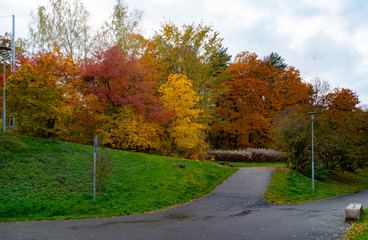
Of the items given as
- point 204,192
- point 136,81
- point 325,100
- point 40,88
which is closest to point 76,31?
point 136,81

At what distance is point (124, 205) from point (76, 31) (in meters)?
22.1

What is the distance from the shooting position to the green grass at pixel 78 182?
10977mm

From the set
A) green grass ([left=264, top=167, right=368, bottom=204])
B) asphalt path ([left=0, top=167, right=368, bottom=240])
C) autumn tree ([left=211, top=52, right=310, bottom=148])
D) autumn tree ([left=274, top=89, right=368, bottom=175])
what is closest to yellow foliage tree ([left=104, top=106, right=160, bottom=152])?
asphalt path ([left=0, top=167, right=368, bottom=240])

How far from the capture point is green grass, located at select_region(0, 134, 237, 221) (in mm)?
10977

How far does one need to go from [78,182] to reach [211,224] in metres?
6.92

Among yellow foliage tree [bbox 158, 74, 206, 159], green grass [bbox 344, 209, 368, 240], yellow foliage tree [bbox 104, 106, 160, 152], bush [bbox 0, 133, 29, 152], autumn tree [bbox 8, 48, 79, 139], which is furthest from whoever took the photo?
yellow foliage tree [bbox 158, 74, 206, 159]

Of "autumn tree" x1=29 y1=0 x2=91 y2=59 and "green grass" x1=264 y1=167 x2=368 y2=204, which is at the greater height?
"autumn tree" x1=29 y1=0 x2=91 y2=59

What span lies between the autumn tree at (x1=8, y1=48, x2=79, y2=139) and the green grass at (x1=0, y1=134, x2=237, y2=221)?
2.24 m

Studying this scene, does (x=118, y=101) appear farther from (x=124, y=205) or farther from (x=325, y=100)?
(x=325, y=100)

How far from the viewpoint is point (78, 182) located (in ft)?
43.3

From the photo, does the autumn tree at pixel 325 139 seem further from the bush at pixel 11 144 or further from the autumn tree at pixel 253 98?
the bush at pixel 11 144

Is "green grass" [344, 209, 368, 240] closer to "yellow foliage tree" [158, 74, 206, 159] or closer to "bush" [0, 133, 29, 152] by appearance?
"yellow foliage tree" [158, 74, 206, 159]

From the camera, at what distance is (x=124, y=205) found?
38.3 ft

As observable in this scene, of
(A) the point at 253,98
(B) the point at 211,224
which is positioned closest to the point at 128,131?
(B) the point at 211,224
